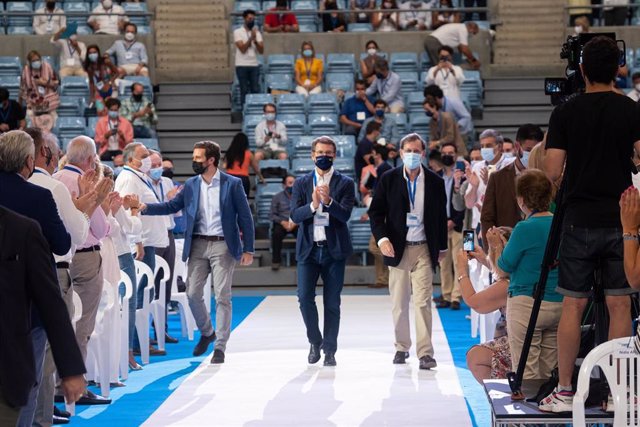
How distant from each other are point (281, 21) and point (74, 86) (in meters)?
3.56

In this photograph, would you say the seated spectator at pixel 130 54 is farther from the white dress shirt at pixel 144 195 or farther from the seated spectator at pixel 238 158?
the white dress shirt at pixel 144 195

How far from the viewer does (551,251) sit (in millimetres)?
5363

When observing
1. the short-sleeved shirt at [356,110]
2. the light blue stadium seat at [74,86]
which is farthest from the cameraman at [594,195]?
the light blue stadium seat at [74,86]

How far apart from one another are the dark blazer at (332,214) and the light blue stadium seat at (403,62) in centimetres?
973

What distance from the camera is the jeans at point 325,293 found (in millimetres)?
9898

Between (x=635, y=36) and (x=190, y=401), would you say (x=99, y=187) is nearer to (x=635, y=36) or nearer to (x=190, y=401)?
(x=190, y=401)

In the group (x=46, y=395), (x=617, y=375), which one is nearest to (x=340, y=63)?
(x=46, y=395)

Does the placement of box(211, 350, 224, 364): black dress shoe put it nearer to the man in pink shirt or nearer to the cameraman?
the man in pink shirt

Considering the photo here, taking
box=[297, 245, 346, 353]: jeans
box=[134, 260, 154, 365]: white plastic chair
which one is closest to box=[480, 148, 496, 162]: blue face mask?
box=[297, 245, 346, 353]: jeans

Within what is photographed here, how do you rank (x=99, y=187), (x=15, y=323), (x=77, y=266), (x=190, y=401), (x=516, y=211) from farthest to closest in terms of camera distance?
(x=516, y=211) < (x=190, y=401) < (x=77, y=266) < (x=99, y=187) < (x=15, y=323)

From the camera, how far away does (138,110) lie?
18141 mm

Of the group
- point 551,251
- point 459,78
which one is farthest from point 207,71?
point 551,251

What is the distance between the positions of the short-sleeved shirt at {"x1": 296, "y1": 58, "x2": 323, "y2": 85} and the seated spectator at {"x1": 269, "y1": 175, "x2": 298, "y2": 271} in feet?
10.5

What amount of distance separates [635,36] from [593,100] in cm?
1543
